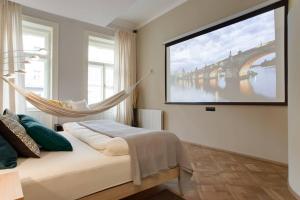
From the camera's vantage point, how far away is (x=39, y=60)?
12.1ft

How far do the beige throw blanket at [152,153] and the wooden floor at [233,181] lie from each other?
0.76ft

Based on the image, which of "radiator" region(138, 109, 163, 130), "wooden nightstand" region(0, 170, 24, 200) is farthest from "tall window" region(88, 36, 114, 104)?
"wooden nightstand" region(0, 170, 24, 200)

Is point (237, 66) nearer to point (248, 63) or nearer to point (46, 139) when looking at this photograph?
point (248, 63)

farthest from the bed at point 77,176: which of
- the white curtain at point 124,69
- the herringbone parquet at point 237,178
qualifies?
the white curtain at point 124,69

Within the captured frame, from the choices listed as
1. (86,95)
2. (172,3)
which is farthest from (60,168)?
(172,3)

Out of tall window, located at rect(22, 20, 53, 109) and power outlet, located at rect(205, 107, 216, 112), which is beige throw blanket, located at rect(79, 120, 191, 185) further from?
tall window, located at rect(22, 20, 53, 109)

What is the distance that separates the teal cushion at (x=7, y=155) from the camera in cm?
109

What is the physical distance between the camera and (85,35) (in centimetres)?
423

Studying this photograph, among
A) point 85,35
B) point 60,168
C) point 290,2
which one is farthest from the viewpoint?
point 85,35

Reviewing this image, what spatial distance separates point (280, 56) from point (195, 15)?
1702 millimetres

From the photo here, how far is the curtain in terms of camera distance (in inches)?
124

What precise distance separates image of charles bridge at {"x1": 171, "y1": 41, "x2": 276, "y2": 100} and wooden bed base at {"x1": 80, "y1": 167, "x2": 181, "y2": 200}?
5.56ft

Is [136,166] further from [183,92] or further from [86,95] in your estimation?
[86,95]

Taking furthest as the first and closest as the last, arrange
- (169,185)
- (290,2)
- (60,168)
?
(290,2) < (169,185) < (60,168)
